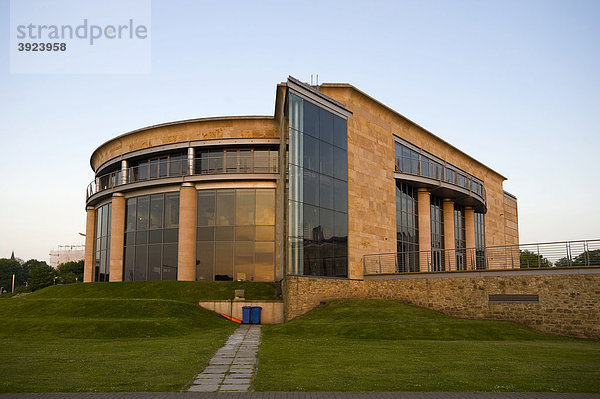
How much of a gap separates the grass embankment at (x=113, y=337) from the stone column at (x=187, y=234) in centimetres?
202

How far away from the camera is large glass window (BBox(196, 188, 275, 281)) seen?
32.1 metres

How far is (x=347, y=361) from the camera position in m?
12.0

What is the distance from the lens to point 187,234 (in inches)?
1273

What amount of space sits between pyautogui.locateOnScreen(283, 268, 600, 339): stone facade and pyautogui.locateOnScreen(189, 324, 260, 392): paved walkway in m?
9.15

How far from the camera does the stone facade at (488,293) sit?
19.7 metres

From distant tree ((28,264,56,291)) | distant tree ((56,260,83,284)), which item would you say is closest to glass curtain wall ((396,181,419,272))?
distant tree ((56,260,83,284))

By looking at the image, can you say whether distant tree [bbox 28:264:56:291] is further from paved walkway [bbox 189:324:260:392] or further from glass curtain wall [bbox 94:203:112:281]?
paved walkway [bbox 189:324:260:392]

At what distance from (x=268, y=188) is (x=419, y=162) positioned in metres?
11.7

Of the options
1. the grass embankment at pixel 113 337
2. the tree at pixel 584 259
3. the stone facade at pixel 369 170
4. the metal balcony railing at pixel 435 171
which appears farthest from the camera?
the metal balcony railing at pixel 435 171

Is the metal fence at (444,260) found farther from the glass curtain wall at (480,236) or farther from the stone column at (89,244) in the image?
the stone column at (89,244)

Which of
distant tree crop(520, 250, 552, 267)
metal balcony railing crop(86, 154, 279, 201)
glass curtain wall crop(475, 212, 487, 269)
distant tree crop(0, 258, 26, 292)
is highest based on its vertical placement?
metal balcony railing crop(86, 154, 279, 201)

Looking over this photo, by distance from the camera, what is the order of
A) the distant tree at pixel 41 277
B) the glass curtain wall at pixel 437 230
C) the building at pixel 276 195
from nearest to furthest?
the building at pixel 276 195
the glass curtain wall at pixel 437 230
the distant tree at pixel 41 277

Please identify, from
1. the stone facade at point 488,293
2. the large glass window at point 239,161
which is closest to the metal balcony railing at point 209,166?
the large glass window at point 239,161

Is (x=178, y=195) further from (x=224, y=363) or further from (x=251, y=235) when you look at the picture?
(x=224, y=363)
